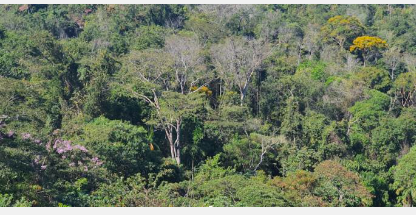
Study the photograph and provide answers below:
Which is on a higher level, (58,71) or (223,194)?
(58,71)

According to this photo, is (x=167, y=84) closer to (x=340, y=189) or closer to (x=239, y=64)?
(x=239, y=64)

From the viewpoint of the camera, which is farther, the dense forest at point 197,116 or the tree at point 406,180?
the tree at point 406,180

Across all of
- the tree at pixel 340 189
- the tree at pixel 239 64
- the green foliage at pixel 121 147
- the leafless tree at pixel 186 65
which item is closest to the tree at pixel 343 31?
the tree at pixel 239 64

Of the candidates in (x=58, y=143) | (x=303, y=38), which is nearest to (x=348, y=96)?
(x=303, y=38)

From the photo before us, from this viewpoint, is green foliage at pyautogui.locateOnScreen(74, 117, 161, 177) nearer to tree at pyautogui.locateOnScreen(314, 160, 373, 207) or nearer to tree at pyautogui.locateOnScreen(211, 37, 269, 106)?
tree at pyautogui.locateOnScreen(314, 160, 373, 207)

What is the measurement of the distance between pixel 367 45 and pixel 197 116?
586 inches

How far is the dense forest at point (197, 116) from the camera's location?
1398 centimetres

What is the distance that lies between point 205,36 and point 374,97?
32.2 feet

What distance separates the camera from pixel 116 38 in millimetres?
27750

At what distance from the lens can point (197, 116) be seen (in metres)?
19.5

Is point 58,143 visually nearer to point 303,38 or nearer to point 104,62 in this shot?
point 104,62

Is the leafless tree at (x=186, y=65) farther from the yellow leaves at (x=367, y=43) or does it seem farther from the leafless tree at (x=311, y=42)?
the yellow leaves at (x=367, y=43)

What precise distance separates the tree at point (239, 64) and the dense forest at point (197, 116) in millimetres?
68

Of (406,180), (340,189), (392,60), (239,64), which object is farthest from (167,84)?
(392,60)
